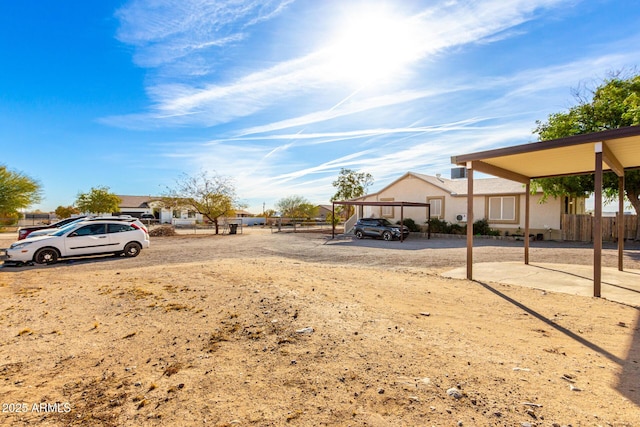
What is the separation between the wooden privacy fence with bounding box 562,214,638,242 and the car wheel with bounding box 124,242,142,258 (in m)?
22.2

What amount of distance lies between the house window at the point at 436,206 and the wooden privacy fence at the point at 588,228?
7.48 meters

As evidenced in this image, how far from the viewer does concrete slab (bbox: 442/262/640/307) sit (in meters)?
6.52

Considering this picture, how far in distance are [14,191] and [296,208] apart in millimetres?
39891

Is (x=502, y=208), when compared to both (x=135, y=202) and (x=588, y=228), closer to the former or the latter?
(x=588, y=228)

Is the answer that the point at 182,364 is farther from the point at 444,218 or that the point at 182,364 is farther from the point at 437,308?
the point at 444,218

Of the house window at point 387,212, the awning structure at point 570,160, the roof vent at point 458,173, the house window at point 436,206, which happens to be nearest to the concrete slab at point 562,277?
the awning structure at point 570,160

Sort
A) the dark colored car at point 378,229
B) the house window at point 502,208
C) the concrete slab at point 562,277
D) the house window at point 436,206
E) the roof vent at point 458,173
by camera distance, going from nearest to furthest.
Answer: the concrete slab at point 562,277 < the dark colored car at point 378,229 < the house window at point 502,208 < the house window at point 436,206 < the roof vent at point 458,173

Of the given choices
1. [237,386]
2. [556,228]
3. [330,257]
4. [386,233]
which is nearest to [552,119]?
[556,228]

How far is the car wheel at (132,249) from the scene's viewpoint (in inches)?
506

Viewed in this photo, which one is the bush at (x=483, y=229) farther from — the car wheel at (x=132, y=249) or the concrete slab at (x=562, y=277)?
the car wheel at (x=132, y=249)

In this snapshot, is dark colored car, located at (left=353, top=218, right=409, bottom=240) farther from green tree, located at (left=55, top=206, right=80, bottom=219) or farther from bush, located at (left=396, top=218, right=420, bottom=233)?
green tree, located at (left=55, top=206, right=80, bottom=219)

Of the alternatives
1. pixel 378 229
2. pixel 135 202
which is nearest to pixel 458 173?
pixel 378 229

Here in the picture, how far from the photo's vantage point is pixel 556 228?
19.9 m

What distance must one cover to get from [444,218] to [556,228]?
269 inches
